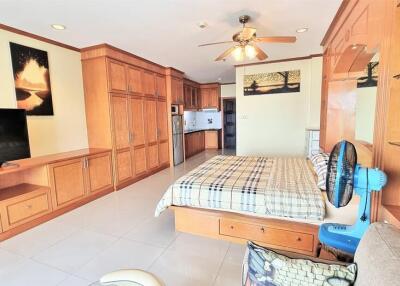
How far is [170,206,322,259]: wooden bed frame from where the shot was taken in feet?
6.68

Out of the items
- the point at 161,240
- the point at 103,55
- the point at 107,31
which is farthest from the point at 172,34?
the point at 161,240

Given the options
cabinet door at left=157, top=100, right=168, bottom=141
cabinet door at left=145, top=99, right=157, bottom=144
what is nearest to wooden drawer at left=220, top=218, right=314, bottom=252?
cabinet door at left=145, top=99, right=157, bottom=144

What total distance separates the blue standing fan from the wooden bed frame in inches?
24.7

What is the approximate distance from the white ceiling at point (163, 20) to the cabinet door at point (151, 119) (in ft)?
4.31

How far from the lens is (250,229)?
2193 mm

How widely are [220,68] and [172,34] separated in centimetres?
252

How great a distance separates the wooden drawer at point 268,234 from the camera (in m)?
2.04

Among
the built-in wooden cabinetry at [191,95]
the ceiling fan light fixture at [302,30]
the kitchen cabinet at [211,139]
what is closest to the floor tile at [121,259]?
the ceiling fan light fixture at [302,30]

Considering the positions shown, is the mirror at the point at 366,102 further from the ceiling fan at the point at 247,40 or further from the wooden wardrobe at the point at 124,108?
the wooden wardrobe at the point at 124,108

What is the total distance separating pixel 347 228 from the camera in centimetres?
139

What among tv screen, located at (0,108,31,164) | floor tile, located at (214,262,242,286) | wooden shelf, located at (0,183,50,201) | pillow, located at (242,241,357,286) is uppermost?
tv screen, located at (0,108,31,164)

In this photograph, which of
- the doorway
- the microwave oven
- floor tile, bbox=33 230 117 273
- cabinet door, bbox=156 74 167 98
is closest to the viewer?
floor tile, bbox=33 230 117 273

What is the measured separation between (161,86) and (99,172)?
2650 millimetres

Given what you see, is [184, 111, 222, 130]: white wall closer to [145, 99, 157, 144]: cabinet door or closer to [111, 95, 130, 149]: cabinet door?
[145, 99, 157, 144]: cabinet door
